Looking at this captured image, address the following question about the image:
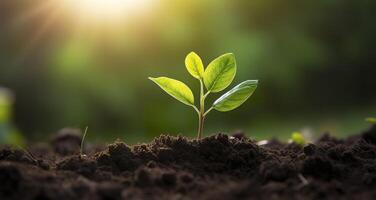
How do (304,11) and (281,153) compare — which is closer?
(281,153)

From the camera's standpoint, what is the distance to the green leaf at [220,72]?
1.58m

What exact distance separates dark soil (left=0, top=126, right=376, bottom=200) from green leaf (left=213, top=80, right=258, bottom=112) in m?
0.10

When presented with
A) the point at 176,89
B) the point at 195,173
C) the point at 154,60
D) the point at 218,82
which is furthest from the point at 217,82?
the point at 154,60

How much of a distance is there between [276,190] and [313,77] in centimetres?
454

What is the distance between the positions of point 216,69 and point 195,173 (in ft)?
1.12

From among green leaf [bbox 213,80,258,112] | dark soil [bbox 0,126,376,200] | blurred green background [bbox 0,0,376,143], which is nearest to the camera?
dark soil [bbox 0,126,376,200]

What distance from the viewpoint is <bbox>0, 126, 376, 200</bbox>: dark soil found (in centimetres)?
122

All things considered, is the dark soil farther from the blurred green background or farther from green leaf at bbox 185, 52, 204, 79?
the blurred green background

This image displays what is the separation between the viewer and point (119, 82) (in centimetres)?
545

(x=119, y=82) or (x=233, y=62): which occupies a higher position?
(x=119, y=82)

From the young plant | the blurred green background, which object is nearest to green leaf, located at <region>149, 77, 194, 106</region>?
the young plant

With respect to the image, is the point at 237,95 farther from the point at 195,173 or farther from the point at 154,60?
the point at 154,60

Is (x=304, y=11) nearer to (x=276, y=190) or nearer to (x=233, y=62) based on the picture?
(x=233, y=62)

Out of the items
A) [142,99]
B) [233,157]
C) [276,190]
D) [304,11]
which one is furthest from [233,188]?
[304,11]
